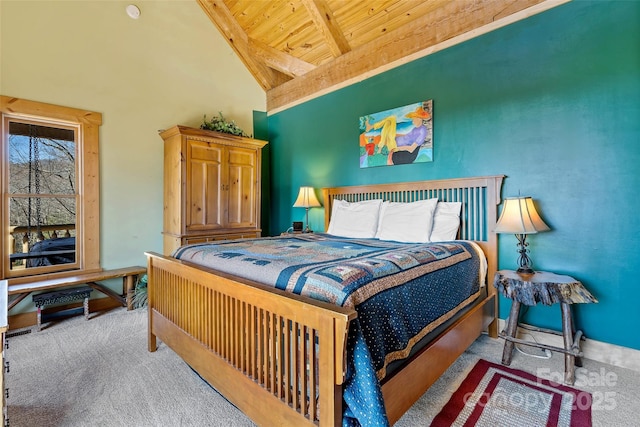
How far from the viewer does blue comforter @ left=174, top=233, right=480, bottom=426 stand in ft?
3.51

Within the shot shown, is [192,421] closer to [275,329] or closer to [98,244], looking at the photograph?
[275,329]

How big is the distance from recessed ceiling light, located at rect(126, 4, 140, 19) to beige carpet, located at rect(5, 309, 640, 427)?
3.58 meters

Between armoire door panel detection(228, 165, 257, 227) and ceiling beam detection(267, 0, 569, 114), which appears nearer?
ceiling beam detection(267, 0, 569, 114)

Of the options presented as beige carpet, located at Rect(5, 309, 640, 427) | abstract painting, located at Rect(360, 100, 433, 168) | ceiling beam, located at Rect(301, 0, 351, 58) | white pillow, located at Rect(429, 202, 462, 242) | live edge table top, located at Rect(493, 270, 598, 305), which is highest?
ceiling beam, located at Rect(301, 0, 351, 58)

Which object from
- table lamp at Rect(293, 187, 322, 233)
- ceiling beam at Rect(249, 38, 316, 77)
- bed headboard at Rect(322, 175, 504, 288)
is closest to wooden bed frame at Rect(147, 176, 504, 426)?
bed headboard at Rect(322, 175, 504, 288)

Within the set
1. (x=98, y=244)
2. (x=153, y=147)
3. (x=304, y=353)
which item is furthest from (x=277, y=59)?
(x=304, y=353)

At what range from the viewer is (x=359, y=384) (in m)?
1.05

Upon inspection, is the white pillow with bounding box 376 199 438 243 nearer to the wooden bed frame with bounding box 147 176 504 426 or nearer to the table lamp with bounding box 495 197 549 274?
the table lamp with bounding box 495 197 549 274

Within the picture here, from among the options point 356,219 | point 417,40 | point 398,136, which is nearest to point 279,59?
point 417,40

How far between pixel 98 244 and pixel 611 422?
4457mm

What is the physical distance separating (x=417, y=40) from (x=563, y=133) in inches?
66.2

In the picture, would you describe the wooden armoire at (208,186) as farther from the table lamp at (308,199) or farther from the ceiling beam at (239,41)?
the ceiling beam at (239,41)

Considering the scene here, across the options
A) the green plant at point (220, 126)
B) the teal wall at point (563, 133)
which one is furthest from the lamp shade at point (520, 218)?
the green plant at point (220, 126)

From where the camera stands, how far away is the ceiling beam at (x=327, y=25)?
3582 mm
